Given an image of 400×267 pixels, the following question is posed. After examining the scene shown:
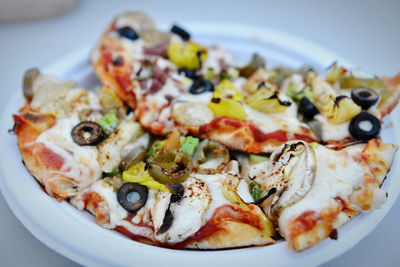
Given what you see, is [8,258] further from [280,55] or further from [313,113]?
[280,55]

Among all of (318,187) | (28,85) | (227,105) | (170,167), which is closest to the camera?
(318,187)

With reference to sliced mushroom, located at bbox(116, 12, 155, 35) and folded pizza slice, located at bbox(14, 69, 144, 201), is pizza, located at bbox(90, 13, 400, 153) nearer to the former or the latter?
sliced mushroom, located at bbox(116, 12, 155, 35)

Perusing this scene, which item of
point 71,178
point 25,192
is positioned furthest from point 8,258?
point 71,178

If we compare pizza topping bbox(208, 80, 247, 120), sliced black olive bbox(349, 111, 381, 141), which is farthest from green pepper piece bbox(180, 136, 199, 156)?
sliced black olive bbox(349, 111, 381, 141)

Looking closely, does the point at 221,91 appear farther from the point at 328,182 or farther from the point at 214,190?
the point at 328,182

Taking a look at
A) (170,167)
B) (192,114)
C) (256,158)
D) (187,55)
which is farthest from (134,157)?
(187,55)

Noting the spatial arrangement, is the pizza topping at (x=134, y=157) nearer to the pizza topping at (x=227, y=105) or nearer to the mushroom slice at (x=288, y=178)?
the pizza topping at (x=227, y=105)
